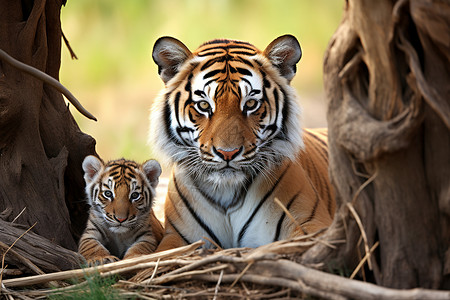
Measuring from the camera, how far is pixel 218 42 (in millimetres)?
3553

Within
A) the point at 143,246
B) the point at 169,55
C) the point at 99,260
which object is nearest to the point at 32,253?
the point at 99,260

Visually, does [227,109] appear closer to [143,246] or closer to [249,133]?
[249,133]

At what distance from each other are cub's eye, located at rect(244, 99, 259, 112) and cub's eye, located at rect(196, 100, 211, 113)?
0.57 feet

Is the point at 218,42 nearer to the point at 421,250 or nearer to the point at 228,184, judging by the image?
the point at 228,184

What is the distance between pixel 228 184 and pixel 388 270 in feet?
3.89

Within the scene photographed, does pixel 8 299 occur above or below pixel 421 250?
below

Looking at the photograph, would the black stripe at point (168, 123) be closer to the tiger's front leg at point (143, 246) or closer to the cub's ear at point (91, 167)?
the cub's ear at point (91, 167)

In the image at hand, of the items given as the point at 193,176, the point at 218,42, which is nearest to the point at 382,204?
the point at 193,176

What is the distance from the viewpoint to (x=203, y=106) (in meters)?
3.17

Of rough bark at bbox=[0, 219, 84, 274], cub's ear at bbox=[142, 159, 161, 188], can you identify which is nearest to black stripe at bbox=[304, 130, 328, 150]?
cub's ear at bbox=[142, 159, 161, 188]

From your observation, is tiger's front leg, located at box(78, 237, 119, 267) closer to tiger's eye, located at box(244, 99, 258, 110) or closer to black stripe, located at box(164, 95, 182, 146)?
black stripe, located at box(164, 95, 182, 146)

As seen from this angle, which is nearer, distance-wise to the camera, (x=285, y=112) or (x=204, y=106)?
(x=204, y=106)

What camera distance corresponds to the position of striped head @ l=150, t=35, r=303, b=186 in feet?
9.99

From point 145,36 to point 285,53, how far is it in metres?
6.72
